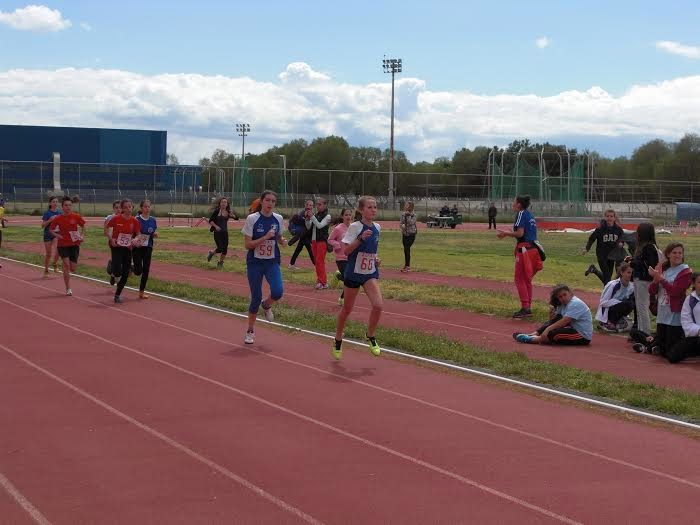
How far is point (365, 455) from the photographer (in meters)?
6.64

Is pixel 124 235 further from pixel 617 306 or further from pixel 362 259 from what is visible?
pixel 617 306

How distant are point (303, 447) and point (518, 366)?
152 inches

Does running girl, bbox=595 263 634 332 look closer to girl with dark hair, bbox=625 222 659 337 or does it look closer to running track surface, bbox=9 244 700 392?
running track surface, bbox=9 244 700 392

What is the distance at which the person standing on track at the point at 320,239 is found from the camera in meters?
18.4

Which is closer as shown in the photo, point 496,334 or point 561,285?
point 561,285

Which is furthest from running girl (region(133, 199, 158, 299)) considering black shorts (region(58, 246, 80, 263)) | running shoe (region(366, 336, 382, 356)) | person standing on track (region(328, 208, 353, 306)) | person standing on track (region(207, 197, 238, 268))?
person standing on track (region(207, 197, 238, 268))

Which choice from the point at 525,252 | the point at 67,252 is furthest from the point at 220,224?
the point at 525,252

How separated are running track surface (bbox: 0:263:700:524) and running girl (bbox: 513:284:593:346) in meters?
2.48

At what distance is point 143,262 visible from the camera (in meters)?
16.4

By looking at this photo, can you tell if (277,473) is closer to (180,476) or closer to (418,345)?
(180,476)

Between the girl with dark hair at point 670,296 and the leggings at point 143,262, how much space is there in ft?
28.2

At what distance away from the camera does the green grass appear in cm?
851

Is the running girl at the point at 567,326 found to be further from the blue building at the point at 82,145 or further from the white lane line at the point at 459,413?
the blue building at the point at 82,145

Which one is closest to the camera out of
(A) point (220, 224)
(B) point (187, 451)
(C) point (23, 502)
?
(C) point (23, 502)
